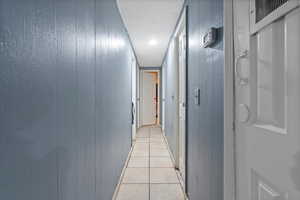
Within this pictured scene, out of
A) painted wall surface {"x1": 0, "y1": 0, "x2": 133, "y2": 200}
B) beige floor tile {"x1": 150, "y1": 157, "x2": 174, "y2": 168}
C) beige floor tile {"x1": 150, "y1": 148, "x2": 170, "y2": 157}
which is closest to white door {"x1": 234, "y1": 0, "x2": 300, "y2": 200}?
painted wall surface {"x1": 0, "y1": 0, "x2": 133, "y2": 200}

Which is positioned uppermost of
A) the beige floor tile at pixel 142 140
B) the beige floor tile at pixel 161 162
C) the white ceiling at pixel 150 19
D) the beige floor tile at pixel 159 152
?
the white ceiling at pixel 150 19

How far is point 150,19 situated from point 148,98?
4970 millimetres

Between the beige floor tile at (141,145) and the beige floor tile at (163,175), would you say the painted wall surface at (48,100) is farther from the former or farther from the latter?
the beige floor tile at (141,145)

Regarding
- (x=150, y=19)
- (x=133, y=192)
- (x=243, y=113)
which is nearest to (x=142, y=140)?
(x=133, y=192)

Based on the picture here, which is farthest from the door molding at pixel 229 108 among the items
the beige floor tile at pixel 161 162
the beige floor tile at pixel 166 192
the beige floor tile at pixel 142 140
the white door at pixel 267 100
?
the beige floor tile at pixel 142 140

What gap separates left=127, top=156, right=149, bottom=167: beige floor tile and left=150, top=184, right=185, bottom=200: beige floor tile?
77 centimetres

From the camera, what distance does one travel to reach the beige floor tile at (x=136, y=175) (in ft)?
8.50

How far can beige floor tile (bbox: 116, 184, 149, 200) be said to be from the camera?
7.07 ft

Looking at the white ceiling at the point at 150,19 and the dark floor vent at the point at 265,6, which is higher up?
the white ceiling at the point at 150,19

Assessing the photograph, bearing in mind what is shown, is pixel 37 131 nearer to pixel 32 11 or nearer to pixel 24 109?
pixel 24 109

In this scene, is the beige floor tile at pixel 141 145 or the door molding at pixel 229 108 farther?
the beige floor tile at pixel 141 145

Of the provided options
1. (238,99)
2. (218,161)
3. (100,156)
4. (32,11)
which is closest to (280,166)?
(238,99)

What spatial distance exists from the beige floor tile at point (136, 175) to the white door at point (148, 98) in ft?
15.1

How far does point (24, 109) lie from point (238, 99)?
97 cm
